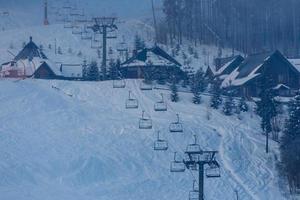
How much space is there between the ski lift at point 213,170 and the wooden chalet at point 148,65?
13822mm

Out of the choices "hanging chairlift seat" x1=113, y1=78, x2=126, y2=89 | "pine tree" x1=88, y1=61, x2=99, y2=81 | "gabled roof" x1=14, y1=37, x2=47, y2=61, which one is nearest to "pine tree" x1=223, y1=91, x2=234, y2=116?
"hanging chairlift seat" x1=113, y1=78, x2=126, y2=89

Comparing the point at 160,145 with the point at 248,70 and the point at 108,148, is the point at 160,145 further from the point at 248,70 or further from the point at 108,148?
the point at 248,70

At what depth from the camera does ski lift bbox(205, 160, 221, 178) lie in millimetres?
25584

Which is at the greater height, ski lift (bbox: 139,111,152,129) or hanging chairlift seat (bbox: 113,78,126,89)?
hanging chairlift seat (bbox: 113,78,126,89)

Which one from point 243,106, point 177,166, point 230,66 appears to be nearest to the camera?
point 177,166

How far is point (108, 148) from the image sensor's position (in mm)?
30609

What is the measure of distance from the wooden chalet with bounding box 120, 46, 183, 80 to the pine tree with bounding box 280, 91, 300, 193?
34.5 ft

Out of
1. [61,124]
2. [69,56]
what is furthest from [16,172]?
[69,56]

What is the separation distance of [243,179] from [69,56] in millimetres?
24752

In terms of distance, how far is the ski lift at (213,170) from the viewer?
83.9 ft

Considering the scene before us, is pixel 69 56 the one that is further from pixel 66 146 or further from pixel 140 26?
pixel 66 146

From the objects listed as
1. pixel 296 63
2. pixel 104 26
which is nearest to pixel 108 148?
pixel 104 26

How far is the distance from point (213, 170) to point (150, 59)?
17.0m

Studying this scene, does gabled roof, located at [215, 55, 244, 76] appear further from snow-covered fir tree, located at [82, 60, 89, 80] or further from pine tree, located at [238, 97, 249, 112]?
pine tree, located at [238, 97, 249, 112]
